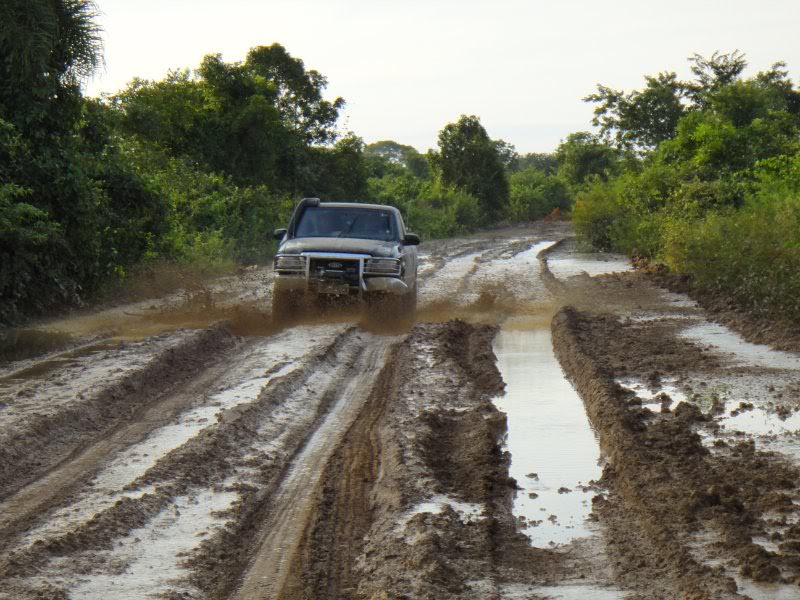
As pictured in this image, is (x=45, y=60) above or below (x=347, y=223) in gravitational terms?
above

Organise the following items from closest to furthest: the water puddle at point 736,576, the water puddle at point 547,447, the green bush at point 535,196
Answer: the water puddle at point 736,576 → the water puddle at point 547,447 → the green bush at point 535,196

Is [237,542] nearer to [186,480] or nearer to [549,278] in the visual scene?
[186,480]

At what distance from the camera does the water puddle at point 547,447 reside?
6305 mm

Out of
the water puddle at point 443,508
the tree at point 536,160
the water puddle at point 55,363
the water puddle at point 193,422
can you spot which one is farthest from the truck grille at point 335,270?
the tree at point 536,160

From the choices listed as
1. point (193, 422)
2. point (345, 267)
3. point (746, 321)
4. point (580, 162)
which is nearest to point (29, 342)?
point (345, 267)

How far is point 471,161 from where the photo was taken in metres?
62.7

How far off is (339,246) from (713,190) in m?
15.9

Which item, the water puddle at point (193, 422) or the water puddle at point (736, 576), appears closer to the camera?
the water puddle at point (736, 576)

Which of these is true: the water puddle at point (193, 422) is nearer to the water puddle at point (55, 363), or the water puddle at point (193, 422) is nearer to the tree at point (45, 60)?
the water puddle at point (55, 363)

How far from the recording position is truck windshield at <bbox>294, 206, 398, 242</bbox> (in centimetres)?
1605

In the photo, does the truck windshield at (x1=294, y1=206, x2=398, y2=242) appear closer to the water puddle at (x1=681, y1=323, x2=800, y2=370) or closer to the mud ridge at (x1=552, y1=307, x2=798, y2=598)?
the water puddle at (x1=681, y1=323, x2=800, y2=370)

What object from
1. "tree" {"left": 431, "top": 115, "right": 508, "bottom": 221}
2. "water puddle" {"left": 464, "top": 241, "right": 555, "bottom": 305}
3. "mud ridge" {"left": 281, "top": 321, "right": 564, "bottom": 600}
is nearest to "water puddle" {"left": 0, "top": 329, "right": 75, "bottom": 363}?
"mud ridge" {"left": 281, "top": 321, "right": 564, "bottom": 600}

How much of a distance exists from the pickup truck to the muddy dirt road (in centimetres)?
99

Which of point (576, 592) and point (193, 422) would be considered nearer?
point (576, 592)
